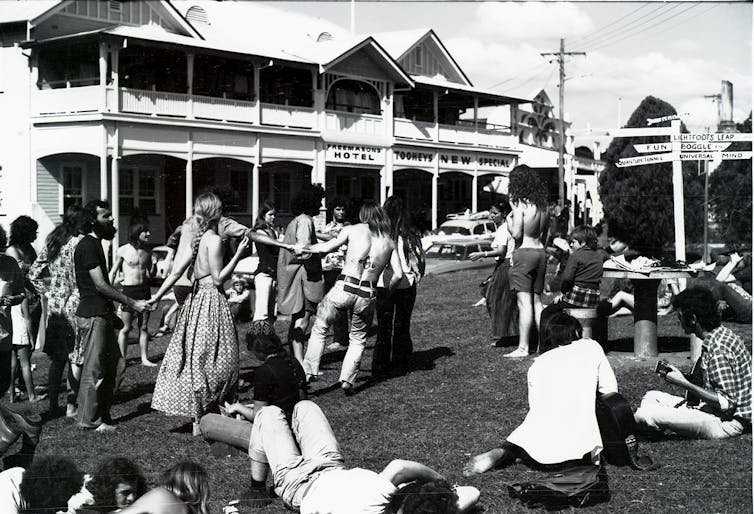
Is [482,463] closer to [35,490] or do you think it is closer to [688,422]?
[688,422]

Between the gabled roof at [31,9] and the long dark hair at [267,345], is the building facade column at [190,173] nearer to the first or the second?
the gabled roof at [31,9]

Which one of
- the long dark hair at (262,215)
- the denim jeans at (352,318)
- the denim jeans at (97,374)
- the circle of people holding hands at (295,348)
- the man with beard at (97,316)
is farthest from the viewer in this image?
the long dark hair at (262,215)

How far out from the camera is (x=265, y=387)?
4.94m

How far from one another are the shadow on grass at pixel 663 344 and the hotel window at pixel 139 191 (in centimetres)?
454

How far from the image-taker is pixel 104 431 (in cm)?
597

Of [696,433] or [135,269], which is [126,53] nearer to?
[135,269]

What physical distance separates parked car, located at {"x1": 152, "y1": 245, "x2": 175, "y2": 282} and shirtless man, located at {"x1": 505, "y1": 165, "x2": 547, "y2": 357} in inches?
126

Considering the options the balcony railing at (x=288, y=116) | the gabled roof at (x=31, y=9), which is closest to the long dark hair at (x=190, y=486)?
the gabled roof at (x=31, y=9)

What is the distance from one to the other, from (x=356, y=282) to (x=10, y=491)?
10.6ft

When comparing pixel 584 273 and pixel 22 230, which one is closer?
pixel 22 230

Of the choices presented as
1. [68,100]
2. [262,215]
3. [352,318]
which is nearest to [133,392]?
[262,215]

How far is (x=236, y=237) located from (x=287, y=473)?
219 centimetres

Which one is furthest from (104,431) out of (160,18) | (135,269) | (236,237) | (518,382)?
(160,18)

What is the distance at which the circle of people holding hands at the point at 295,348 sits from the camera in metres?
4.11
